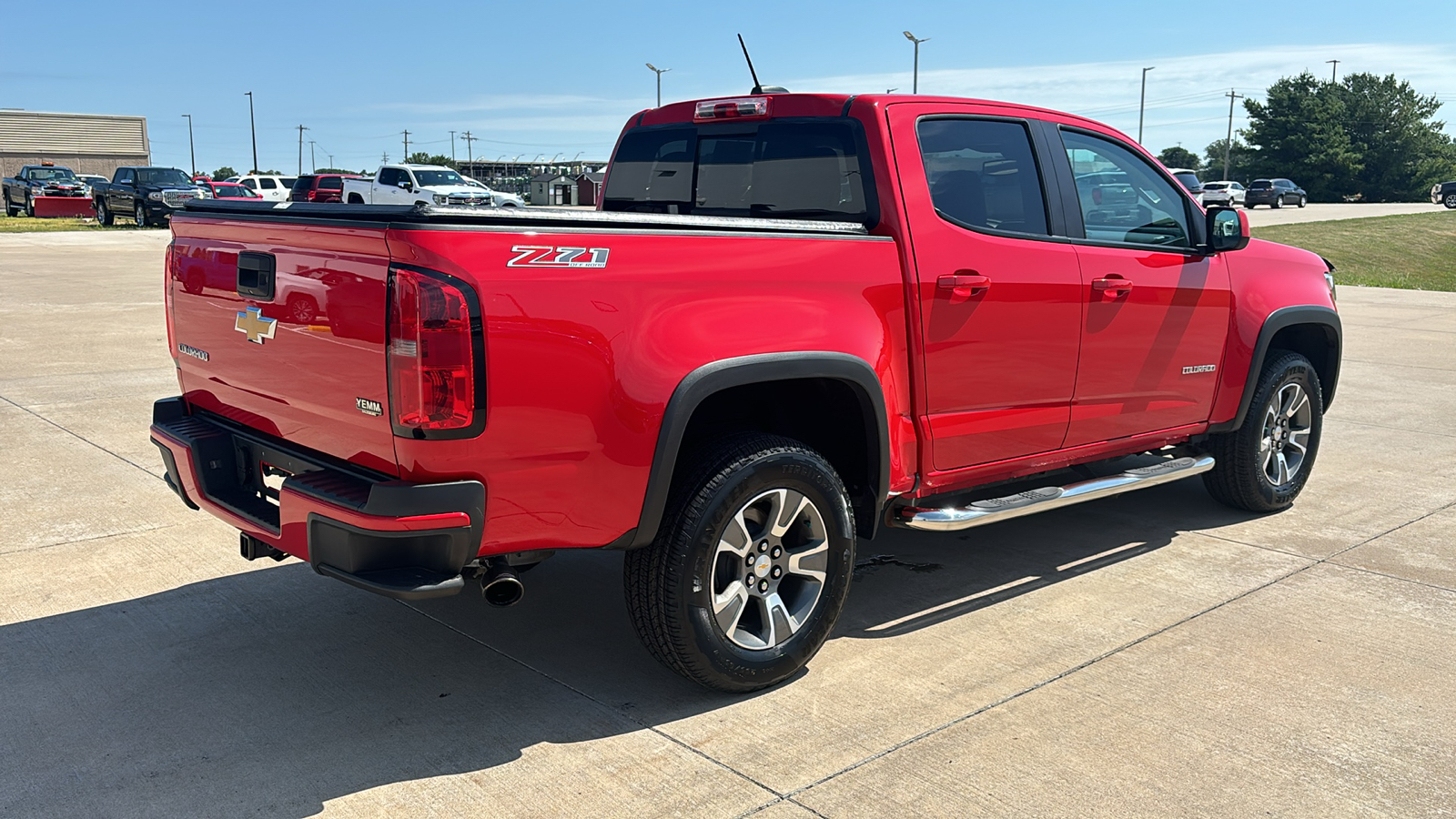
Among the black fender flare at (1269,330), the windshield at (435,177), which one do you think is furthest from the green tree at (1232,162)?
the black fender flare at (1269,330)

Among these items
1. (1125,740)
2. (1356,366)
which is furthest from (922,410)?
(1356,366)

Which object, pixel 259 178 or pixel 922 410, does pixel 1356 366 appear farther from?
pixel 259 178

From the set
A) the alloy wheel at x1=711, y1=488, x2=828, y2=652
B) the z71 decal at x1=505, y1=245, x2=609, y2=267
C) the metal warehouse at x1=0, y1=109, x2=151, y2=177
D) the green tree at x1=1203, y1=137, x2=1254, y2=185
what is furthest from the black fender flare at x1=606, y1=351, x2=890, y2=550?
the metal warehouse at x1=0, y1=109, x2=151, y2=177

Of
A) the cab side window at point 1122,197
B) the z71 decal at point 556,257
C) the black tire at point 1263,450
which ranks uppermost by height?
the cab side window at point 1122,197

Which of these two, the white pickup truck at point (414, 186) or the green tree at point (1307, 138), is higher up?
the green tree at point (1307, 138)

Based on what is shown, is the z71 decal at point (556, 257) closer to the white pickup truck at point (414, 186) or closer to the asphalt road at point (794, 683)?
the asphalt road at point (794, 683)

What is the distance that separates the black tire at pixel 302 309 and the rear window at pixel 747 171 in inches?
72.4

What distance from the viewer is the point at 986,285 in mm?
4312

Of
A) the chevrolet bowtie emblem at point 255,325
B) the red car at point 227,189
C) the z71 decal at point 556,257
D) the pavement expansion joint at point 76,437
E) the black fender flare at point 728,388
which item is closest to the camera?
the z71 decal at point 556,257

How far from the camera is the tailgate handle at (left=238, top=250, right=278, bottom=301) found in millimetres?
3504

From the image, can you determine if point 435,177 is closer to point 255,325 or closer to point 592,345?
point 255,325

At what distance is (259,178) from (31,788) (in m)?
47.6

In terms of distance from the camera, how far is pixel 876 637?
435 centimetres

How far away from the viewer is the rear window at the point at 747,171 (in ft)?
14.1
